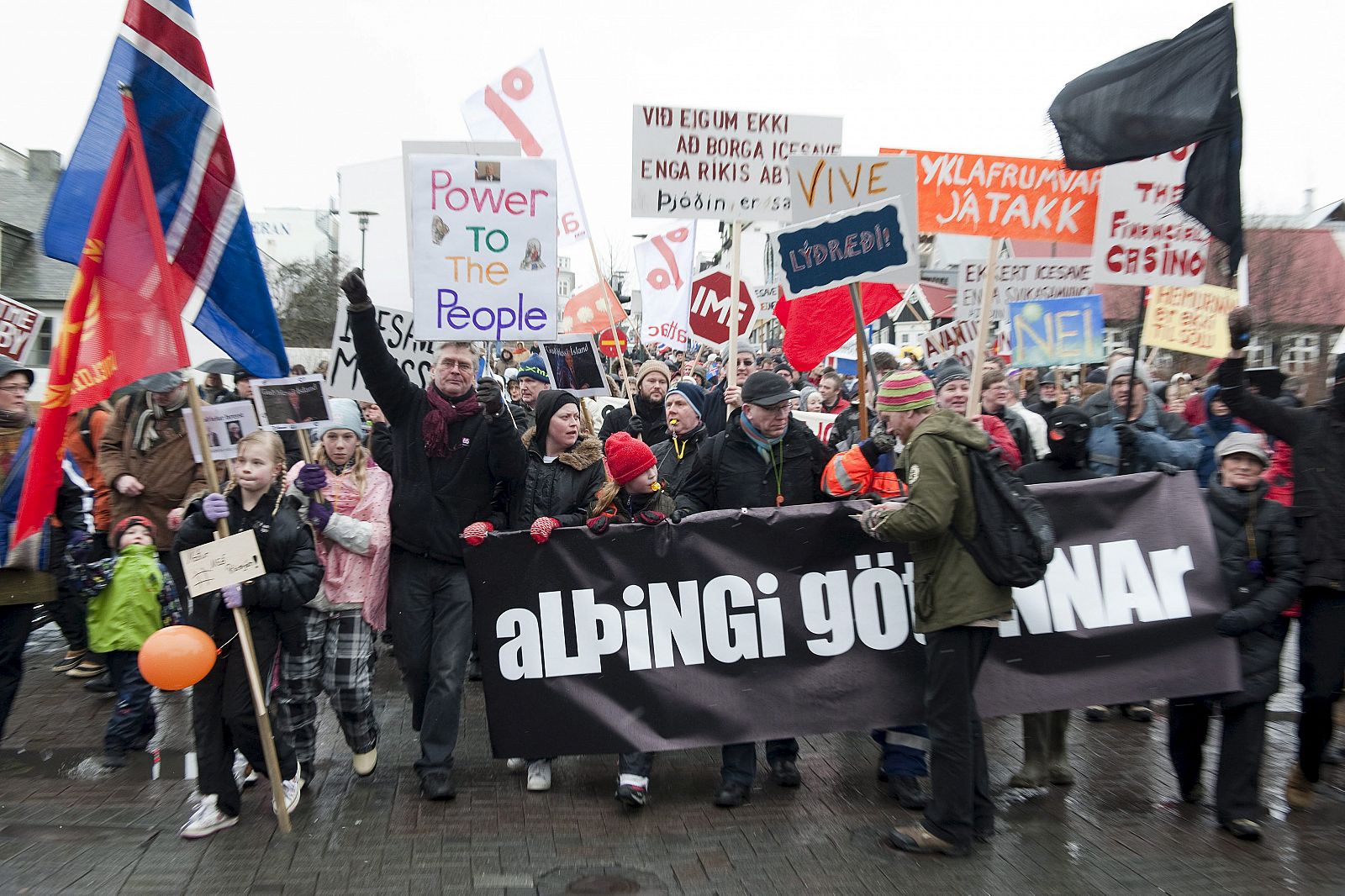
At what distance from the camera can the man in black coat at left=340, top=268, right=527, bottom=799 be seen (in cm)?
568

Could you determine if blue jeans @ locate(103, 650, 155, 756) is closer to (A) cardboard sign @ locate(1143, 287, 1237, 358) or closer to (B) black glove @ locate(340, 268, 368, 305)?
(B) black glove @ locate(340, 268, 368, 305)

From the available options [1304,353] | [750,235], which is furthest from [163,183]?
[1304,353]

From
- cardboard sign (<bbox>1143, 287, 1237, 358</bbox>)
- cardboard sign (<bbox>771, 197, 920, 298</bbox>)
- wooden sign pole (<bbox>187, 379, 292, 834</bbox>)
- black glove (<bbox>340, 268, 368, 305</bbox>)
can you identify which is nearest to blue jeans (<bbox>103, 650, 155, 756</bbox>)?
wooden sign pole (<bbox>187, 379, 292, 834</bbox>)

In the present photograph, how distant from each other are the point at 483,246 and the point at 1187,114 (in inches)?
154

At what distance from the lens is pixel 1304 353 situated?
3541cm

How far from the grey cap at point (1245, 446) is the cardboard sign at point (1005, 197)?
261cm

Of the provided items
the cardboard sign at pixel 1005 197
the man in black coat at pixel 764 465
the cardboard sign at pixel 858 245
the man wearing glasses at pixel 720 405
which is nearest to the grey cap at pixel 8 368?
the man in black coat at pixel 764 465

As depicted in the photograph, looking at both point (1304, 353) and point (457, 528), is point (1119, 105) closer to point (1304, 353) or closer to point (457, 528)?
point (457, 528)

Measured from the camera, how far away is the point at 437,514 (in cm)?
574

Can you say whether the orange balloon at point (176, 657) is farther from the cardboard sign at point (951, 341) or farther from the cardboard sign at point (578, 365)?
the cardboard sign at point (951, 341)

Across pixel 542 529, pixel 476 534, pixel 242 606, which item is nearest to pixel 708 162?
pixel 542 529

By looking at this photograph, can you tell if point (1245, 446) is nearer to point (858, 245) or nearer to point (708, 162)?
point (858, 245)

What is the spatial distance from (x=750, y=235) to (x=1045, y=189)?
1081 inches

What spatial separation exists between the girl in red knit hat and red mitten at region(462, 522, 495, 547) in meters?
0.53
